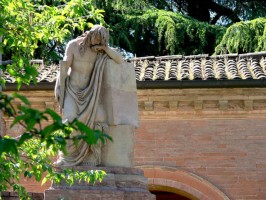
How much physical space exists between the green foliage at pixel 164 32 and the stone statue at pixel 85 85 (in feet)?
42.2

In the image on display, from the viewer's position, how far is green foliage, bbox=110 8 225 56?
2172cm

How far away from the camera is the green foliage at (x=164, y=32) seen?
21.7 meters

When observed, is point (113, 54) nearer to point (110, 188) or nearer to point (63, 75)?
point (63, 75)

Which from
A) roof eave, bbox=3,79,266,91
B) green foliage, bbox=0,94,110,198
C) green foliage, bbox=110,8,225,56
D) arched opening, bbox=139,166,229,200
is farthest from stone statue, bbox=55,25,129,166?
green foliage, bbox=110,8,225,56

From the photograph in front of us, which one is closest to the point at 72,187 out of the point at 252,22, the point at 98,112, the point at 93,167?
the point at 93,167

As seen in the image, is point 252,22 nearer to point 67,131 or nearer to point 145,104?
point 145,104

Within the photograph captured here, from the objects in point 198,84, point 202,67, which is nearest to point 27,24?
point 198,84

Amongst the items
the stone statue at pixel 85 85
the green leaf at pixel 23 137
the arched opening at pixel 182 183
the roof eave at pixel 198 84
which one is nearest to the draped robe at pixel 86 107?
the stone statue at pixel 85 85

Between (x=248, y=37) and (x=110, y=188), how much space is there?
43.4ft

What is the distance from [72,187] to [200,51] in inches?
578

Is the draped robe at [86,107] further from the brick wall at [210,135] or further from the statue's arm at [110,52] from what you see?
the brick wall at [210,135]

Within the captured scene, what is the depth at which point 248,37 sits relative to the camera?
2036cm

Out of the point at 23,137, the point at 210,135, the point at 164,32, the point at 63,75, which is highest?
the point at 164,32

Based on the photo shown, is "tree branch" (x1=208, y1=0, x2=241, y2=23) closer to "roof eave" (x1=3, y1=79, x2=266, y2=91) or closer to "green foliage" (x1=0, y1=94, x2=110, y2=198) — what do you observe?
"roof eave" (x1=3, y1=79, x2=266, y2=91)
